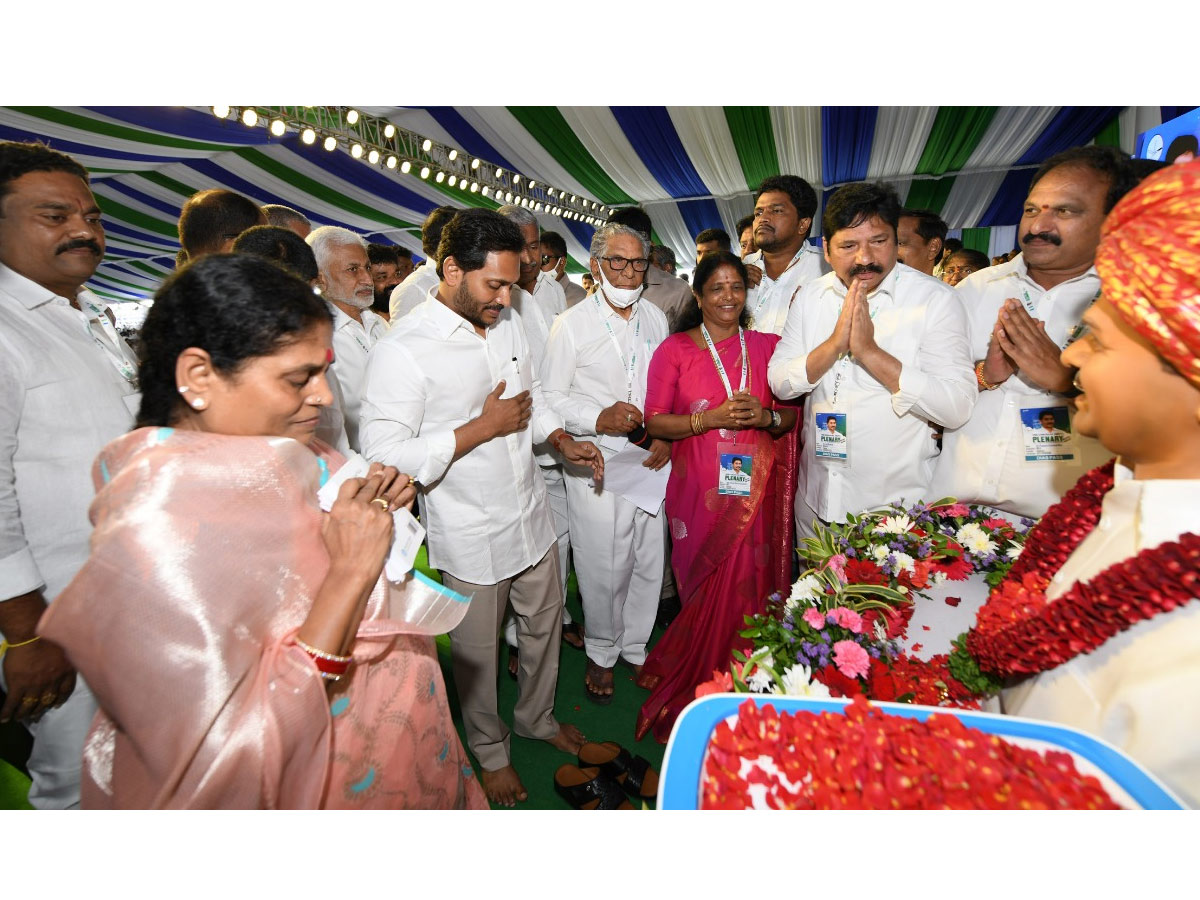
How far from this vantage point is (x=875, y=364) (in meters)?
2.14

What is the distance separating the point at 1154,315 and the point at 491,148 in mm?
9391

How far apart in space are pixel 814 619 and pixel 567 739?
1.59 m

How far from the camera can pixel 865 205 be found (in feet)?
7.32

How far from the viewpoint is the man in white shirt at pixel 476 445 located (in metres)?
2.04

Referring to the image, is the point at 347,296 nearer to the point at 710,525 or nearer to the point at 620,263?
the point at 620,263

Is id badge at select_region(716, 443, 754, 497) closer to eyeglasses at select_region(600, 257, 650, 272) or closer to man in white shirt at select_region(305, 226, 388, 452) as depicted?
eyeglasses at select_region(600, 257, 650, 272)

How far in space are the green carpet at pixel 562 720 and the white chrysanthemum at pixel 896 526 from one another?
1441mm

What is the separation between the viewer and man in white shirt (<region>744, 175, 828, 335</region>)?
3.42 metres

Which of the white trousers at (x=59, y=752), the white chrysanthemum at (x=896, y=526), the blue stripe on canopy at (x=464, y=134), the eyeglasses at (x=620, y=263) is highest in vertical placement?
the blue stripe on canopy at (x=464, y=134)

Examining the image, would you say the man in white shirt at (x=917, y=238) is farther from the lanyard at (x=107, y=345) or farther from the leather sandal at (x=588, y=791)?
the lanyard at (x=107, y=345)

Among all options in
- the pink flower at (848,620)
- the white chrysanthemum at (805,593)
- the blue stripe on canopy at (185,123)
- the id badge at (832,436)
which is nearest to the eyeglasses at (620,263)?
the id badge at (832,436)

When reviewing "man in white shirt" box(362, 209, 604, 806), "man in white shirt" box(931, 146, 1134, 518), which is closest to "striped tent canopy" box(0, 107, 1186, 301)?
"man in white shirt" box(931, 146, 1134, 518)

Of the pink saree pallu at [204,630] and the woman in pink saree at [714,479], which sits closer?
the pink saree pallu at [204,630]
